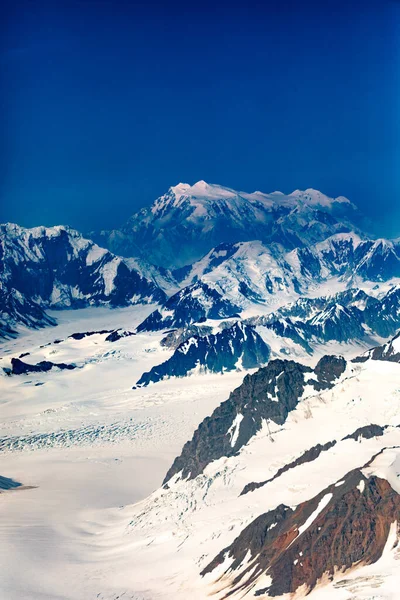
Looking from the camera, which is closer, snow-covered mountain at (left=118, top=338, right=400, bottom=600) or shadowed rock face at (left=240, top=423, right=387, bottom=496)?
snow-covered mountain at (left=118, top=338, right=400, bottom=600)

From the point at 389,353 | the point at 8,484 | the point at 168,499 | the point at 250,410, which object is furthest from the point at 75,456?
the point at 389,353

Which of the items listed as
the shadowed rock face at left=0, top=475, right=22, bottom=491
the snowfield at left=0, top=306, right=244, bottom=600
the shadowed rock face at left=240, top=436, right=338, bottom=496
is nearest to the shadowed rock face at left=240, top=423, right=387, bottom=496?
the shadowed rock face at left=240, top=436, right=338, bottom=496

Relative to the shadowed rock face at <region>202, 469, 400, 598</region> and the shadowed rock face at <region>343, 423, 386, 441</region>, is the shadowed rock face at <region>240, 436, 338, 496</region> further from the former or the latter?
the shadowed rock face at <region>202, 469, 400, 598</region>

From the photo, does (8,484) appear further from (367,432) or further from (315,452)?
(367,432)

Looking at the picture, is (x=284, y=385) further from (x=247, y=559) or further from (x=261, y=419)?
(x=247, y=559)

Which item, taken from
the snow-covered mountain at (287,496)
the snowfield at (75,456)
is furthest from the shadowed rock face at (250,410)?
the snowfield at (75,456)

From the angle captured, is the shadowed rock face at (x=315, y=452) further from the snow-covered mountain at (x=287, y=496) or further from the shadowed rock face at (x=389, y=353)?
the shadowed rock face at (x=389, y=353)

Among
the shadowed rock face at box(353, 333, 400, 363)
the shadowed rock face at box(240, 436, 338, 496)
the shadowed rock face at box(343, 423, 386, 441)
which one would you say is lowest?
the shadowed rock face at box(240, 436, 338, 496)
